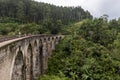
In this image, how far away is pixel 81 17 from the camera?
128 metres

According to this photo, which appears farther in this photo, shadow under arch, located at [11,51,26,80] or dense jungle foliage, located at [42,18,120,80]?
dense jungle foliage, located at [42,18,120,80]

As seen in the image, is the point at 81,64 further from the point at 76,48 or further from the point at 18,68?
the point at 18,68

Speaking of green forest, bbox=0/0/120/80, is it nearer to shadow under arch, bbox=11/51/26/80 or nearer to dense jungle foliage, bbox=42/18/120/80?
dense jungle foliage, bbox=42/18/120/80

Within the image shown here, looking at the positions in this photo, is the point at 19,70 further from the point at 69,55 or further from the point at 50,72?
the point at 69,55

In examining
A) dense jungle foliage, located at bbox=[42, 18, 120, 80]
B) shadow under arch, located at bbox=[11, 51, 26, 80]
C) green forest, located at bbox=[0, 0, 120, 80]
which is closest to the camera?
shadow under arch, located at bbox=[11, 51, 26, 80]

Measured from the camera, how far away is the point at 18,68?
16.1m

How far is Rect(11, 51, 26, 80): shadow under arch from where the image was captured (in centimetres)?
1560

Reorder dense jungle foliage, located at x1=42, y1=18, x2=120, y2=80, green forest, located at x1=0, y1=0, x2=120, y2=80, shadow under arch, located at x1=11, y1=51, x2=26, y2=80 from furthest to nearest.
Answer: green forest, located at x1=0, y1=0, x2=120, y2=80
dense jungle foliage, located at x1=42, y1=18, x2=120, y2=80
shadow under arch, located at x1=11, y1=51, x2=26, y2=80

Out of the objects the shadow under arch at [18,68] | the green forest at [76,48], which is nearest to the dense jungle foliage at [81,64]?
the green forest at [76,48]

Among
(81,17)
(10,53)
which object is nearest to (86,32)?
(10,53)

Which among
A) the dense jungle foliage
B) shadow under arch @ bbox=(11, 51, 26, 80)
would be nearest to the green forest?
the dense jungle foliage

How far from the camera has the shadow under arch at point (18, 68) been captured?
15602mm

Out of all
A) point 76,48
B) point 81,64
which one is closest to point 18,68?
point 81,64

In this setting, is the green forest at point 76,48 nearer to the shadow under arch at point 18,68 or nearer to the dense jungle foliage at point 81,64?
the dense jungle foliage at point 81,64
